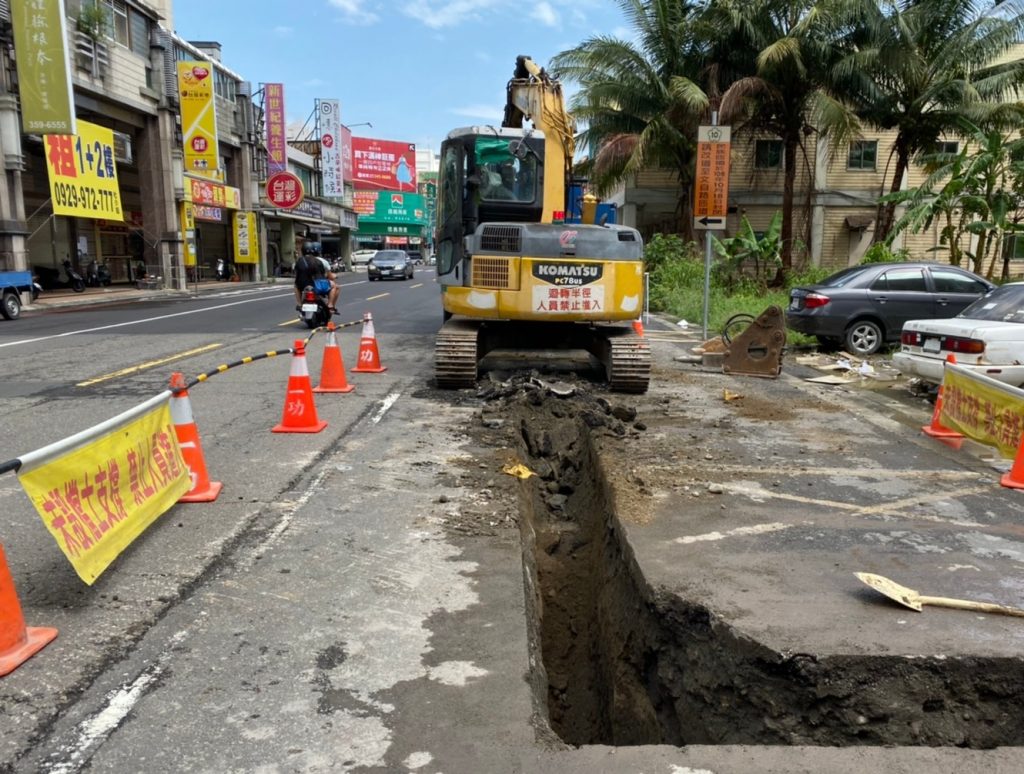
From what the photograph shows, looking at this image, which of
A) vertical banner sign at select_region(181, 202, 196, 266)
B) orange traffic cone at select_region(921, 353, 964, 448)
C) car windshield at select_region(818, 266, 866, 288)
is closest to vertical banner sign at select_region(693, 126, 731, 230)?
car windshield at select_region(818, 266, 866, 288)

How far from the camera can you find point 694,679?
11.7ft

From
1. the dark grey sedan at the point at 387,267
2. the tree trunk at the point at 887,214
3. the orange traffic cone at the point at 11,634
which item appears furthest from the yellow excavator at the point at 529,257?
the dark grey sedan at the point at 387,267

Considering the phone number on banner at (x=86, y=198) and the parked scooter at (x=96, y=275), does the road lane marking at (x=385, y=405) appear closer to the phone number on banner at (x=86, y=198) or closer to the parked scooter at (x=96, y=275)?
the phone number on banner at (x=86, y=198)

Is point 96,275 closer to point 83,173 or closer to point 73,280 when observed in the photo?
point 73,280

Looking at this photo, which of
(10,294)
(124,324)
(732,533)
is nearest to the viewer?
(732,533)

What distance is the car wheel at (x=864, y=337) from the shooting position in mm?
12422

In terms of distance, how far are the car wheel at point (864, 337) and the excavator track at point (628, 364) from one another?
17.3ft

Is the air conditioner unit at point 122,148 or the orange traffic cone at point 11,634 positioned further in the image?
the air conditioner unit at point 122,148

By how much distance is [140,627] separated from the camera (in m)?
3.45

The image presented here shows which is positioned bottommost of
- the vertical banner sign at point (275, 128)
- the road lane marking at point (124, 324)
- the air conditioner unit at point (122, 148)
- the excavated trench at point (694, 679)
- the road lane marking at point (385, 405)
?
the excavated trench at point (694, 679)

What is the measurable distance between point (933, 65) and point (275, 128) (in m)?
33.5

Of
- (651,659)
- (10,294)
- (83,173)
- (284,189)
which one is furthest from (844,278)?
(284,189)

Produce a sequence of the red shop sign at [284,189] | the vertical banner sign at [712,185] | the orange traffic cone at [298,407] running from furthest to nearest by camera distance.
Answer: the red shop sign at [284,189] < the vertical banner sign at [712,185] < the orange traffic cone at [298,407]

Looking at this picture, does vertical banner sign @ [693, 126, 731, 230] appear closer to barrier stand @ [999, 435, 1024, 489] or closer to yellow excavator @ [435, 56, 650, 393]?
yellow excavator @ [435, 56, 650, 393]
